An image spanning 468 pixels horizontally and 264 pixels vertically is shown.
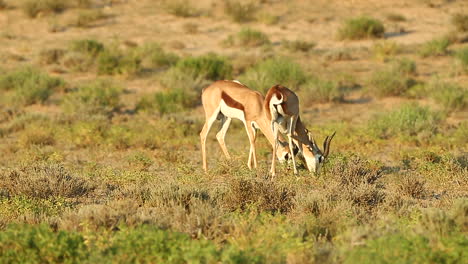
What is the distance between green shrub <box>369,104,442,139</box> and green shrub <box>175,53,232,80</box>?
6.36m

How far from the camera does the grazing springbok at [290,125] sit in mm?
9656

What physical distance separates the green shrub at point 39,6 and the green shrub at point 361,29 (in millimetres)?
12390

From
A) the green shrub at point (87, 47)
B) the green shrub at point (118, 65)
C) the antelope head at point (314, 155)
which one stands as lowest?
the green shrub at point (118, 65)

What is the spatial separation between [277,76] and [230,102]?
8.28 m

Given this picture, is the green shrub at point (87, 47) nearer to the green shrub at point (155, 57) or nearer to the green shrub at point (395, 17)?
the green shrub at point (155, 57)

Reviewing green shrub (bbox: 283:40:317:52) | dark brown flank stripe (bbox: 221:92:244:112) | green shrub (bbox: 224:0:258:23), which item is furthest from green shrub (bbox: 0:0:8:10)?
dark brown flank stripe (bbox: 221:92:244:112)

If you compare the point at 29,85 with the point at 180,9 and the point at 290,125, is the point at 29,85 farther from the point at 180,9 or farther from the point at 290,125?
the point at 180,9

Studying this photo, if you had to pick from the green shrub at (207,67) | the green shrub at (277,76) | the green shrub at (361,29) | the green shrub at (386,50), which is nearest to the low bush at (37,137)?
the green shrub at (207,67)

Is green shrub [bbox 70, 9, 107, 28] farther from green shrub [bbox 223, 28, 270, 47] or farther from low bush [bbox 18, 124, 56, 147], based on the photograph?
low bush [bbox 18, 124, 56, 147]

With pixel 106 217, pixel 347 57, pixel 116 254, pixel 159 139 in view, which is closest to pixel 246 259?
pixel 116 254

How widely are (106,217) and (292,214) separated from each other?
86.3 inches

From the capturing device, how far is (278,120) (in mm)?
9938

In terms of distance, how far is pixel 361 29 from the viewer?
82.3 ft

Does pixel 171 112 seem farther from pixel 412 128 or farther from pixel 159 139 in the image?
pixel 412 128
